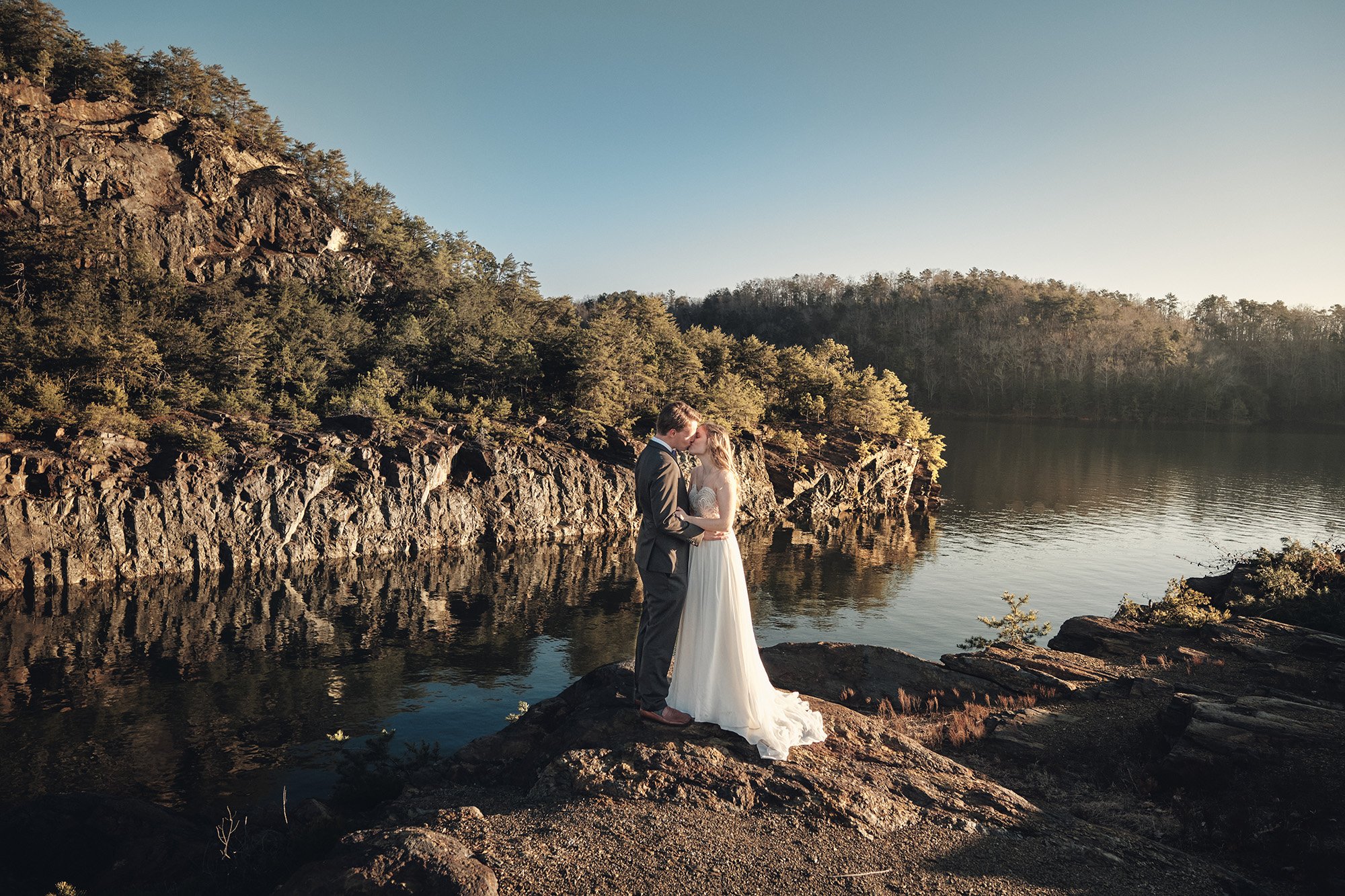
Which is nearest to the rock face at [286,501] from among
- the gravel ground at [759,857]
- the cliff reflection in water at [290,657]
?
the cliff reflection in water at [290,657]

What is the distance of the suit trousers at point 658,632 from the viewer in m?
7.90

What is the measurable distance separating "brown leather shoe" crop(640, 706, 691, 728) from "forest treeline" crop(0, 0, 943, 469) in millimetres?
29795

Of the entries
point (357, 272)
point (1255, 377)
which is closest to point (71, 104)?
point (357, 272)

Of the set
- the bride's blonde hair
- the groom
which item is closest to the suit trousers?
the groom

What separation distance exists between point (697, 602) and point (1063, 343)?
150150 millimetres

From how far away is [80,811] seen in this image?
32.8 feet

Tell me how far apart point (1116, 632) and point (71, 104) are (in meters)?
57.0

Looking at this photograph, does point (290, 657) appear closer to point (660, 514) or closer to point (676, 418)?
point (660, 514)

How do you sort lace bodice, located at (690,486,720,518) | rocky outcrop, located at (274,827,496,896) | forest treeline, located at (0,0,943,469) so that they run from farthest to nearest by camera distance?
forest treeline, located at (0,0,943,469) < lace bodice, located at (690,486,720,518) < rocky outcrop, located at (274,827,496,896)

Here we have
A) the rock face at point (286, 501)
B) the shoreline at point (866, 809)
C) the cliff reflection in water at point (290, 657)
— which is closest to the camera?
the shoreline at point (866, 809)

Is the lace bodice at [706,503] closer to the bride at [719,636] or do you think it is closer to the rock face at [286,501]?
the bride at [719,636]

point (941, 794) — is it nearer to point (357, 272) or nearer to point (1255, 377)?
point (357, 272)

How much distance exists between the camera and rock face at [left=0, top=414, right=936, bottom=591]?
26.5 metres

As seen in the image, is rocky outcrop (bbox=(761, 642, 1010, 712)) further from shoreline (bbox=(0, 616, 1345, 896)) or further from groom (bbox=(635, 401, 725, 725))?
groom (bbox=(635, 401, 725, 725))
